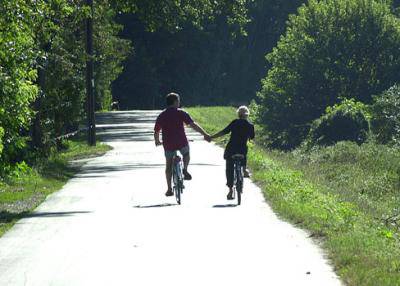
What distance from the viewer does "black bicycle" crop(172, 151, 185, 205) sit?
19.9 metres

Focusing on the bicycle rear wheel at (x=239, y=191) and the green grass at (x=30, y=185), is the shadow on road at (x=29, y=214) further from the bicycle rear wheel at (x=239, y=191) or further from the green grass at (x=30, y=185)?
the bicycle rear wheel at (x=239, y=191)

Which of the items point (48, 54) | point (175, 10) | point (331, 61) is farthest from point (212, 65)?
point (48, 54)

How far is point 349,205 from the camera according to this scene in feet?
65.4

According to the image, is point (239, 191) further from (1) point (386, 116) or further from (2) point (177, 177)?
(1) point (386, 116)

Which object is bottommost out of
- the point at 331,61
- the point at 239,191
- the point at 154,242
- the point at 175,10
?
the point at 239,191

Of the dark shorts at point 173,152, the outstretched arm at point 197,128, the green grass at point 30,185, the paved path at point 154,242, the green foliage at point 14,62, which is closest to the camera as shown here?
the paved path at point 154,242

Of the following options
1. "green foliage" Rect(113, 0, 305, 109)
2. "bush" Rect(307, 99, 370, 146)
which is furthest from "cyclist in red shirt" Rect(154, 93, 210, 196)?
"green foliage" Rect(113, 0, 305, 109)

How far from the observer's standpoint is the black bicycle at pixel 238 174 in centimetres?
1960

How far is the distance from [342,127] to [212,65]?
5743 centimetres

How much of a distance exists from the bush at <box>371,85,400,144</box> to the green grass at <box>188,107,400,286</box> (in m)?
7.07

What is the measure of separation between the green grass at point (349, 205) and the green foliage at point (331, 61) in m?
17.0

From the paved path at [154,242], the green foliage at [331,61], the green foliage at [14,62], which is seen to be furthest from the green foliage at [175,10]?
the green foliage at [331,61]

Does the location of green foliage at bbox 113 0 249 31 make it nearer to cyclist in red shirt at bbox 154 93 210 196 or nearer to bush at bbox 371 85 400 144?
cyclist in red shirt at bbox 154 93 210 196

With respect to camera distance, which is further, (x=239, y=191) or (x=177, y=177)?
(x=177, y=177)
